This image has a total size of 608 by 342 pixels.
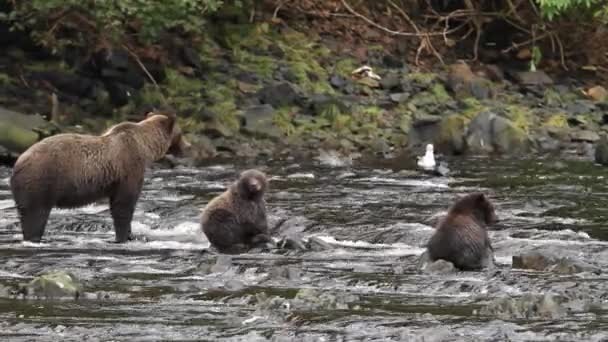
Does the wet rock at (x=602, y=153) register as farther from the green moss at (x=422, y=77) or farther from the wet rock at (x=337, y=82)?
the wet rock at (x=337, y=82)

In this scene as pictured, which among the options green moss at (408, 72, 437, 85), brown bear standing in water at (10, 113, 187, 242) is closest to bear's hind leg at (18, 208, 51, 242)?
brown bear standing in water at (10, 113, 187, 242)

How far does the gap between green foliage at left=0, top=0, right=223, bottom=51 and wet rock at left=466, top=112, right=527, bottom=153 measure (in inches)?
191

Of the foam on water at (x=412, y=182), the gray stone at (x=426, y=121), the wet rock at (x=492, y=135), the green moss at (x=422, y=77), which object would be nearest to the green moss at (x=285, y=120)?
the gray stone at (x=426, y=121)

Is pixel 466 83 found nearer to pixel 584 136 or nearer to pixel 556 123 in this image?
pixel 556 123

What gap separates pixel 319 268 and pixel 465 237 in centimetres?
131

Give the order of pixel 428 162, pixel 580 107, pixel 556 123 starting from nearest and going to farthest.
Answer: pixel 428 162 → pixel 556 123 → pixel 580 107

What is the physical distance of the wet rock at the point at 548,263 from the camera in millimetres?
12828

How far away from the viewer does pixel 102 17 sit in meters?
23.8

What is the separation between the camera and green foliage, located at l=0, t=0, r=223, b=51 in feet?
77.9

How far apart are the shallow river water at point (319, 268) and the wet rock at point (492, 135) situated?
3.39 metres

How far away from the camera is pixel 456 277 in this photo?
12578 millimetres

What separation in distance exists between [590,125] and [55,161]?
15.1 metres

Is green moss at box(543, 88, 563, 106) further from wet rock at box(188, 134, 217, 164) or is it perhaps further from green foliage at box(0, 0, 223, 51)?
wet rock at box(188, 134, 217, 164)

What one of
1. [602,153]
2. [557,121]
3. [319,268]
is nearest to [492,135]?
[602,153]
